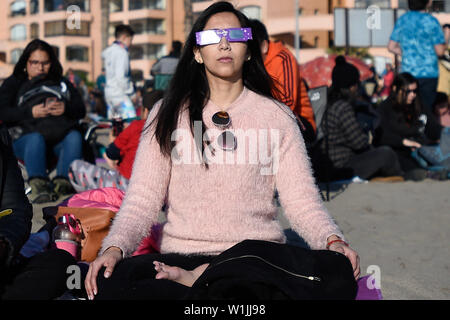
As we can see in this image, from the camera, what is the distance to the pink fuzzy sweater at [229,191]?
2.99 metres

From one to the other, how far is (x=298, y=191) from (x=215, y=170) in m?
0.37

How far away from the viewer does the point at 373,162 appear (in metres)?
8.59

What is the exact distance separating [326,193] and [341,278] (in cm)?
514

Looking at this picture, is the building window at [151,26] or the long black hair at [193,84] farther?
the building window at [151,26]

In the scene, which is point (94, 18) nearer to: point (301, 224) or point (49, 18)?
point (49, 18)

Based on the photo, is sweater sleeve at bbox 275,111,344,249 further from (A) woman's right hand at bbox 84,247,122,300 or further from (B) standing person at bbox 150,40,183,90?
(B) standing person at bbox 150,40,183,90

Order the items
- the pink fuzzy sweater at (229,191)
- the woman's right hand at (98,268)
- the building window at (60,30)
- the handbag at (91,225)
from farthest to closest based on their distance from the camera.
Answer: the building window at (60,30)
the handbag at (91,225)
the pink fuzzy sweater at (229,191)
the woman's right hand at (98,268)

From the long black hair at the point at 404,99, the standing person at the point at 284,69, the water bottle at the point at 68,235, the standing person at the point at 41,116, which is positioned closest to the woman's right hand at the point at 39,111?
the standing person at the point at 41,116

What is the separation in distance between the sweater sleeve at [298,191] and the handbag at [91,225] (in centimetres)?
129

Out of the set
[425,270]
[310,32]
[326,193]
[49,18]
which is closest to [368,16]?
[326,193]

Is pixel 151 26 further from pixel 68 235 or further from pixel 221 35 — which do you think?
pixel 221 35

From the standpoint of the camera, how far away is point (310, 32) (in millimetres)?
58062

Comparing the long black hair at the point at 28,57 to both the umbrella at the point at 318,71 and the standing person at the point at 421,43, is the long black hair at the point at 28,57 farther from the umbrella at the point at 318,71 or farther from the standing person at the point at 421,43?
the umbrella at the point at 318,71

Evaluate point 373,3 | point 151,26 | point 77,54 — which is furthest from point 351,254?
point 77,54
